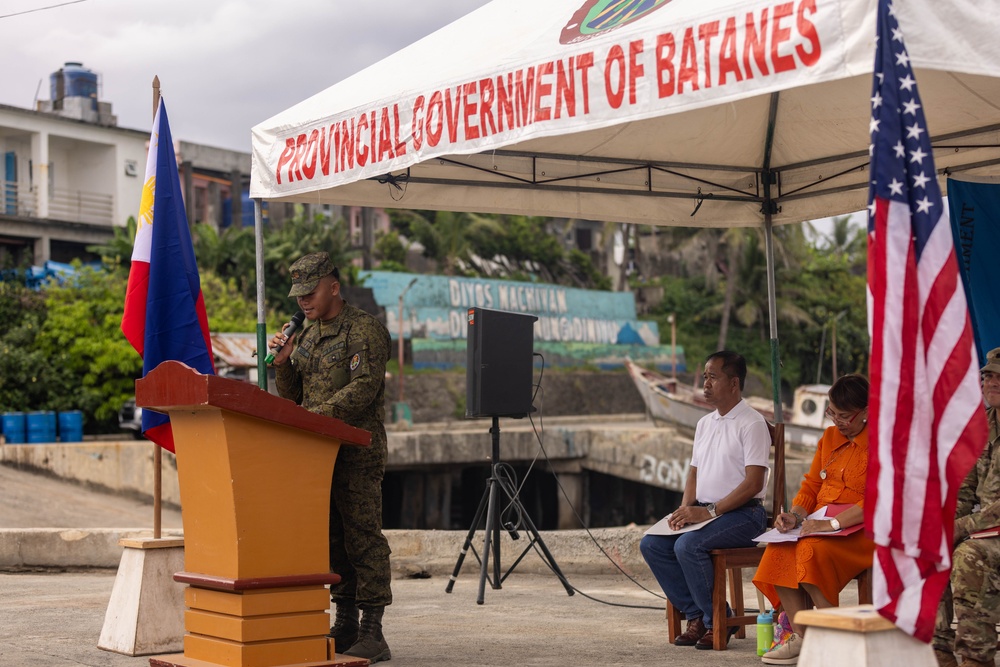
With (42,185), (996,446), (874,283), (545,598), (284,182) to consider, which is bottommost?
(545,598)

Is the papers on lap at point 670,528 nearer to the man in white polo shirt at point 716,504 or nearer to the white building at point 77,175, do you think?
the man in white polo shirt at point 716,504

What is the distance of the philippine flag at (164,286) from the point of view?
6148 millimetres

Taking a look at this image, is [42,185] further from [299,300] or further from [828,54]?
[828,54]

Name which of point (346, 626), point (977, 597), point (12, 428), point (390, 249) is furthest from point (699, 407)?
point (977, 597)

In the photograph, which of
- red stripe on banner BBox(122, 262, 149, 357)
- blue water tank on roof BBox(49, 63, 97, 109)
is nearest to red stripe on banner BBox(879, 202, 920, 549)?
red stripe on banner BBox(122, 262, 149, 357)

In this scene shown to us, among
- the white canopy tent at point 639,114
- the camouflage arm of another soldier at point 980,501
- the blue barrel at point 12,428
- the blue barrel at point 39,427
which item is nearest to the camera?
the white canopy tent at point 639,114

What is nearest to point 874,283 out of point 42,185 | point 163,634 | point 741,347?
point 163,634

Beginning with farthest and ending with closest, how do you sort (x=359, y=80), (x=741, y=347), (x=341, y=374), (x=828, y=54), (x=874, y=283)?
(x=741, y=347), (x=359, y=80), (x=341, y=374), (x=828, y=54), (x=874, y=283)

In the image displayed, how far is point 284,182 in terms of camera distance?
5934mm

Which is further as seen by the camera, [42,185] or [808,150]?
[42,185]

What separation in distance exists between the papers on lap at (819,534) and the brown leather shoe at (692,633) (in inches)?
32.9

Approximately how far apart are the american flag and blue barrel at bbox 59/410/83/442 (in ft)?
74.8

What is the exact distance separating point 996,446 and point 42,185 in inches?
1359

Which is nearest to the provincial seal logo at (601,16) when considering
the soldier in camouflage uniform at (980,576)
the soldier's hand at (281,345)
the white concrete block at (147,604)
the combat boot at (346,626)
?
the soldier's hand at (281,345)
